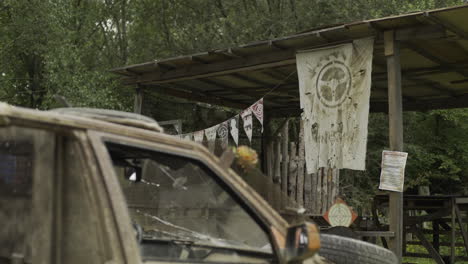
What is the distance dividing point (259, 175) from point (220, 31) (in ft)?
61.3

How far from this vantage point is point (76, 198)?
2.14 meters

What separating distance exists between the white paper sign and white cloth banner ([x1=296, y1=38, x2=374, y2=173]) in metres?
0.33

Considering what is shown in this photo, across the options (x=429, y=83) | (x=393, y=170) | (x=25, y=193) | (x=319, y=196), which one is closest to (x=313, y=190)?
(x=319, y=196)

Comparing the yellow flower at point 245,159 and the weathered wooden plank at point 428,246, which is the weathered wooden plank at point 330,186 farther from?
the yellow flower at point 245,159

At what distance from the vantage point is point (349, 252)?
359 centimetres

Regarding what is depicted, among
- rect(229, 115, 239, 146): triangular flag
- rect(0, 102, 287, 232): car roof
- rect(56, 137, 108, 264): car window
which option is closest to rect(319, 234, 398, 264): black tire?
rect(0, 102, 287, 232): car roof

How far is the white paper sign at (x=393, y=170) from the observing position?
23.2 feet

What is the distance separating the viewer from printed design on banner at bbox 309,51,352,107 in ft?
25.6

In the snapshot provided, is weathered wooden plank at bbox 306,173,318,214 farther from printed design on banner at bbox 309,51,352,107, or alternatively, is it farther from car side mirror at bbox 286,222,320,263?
car side mirror at bbox 286,222,320,263

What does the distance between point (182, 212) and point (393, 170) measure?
4.58 m

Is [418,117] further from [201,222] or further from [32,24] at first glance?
[201,222]

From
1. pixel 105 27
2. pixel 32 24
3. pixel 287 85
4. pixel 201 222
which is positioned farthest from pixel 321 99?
pixel 105 27

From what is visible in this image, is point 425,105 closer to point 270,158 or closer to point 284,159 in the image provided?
point 284,159

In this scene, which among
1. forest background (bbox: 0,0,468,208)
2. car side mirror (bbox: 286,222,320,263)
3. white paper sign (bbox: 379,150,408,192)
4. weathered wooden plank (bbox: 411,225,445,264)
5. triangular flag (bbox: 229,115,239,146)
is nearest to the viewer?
car side mirror (bbox: 286,222,320,263)
